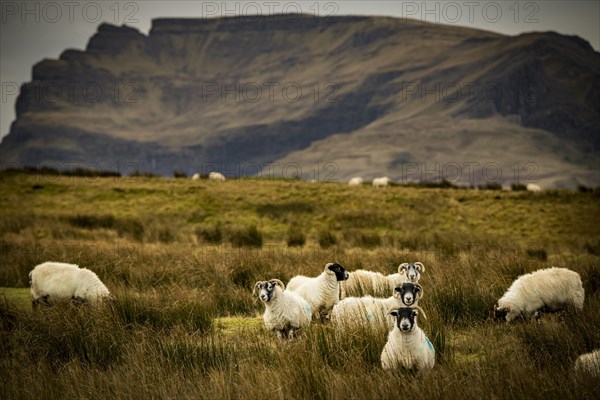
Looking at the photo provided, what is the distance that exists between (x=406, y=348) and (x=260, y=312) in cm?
502

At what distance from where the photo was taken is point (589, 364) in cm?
768

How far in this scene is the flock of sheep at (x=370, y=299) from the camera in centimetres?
800

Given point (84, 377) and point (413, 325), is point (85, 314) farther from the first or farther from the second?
point (413, 325)

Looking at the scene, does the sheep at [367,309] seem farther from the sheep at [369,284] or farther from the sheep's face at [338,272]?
the sheep at [369,284]

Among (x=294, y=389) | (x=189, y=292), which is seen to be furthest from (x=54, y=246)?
(x=294, y=389)

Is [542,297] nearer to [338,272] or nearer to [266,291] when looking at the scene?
[338,272]

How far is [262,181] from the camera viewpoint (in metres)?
36.0

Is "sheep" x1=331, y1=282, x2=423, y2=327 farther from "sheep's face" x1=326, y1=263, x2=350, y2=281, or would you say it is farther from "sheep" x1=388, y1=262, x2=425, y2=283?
"sheep" x1=388, y1=262, x2=425, y2=283

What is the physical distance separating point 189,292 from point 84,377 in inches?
178

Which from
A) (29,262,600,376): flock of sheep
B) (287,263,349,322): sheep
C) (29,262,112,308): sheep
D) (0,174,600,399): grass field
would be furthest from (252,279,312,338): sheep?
(29,262,112,308): sheep

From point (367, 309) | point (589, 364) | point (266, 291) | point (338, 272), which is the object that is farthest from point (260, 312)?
point (589, 364)

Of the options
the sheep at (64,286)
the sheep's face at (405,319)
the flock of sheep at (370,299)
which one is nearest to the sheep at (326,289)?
the flock of sheep at (370,299)

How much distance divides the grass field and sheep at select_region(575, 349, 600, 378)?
189mm

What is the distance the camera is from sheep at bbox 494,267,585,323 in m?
11.0
